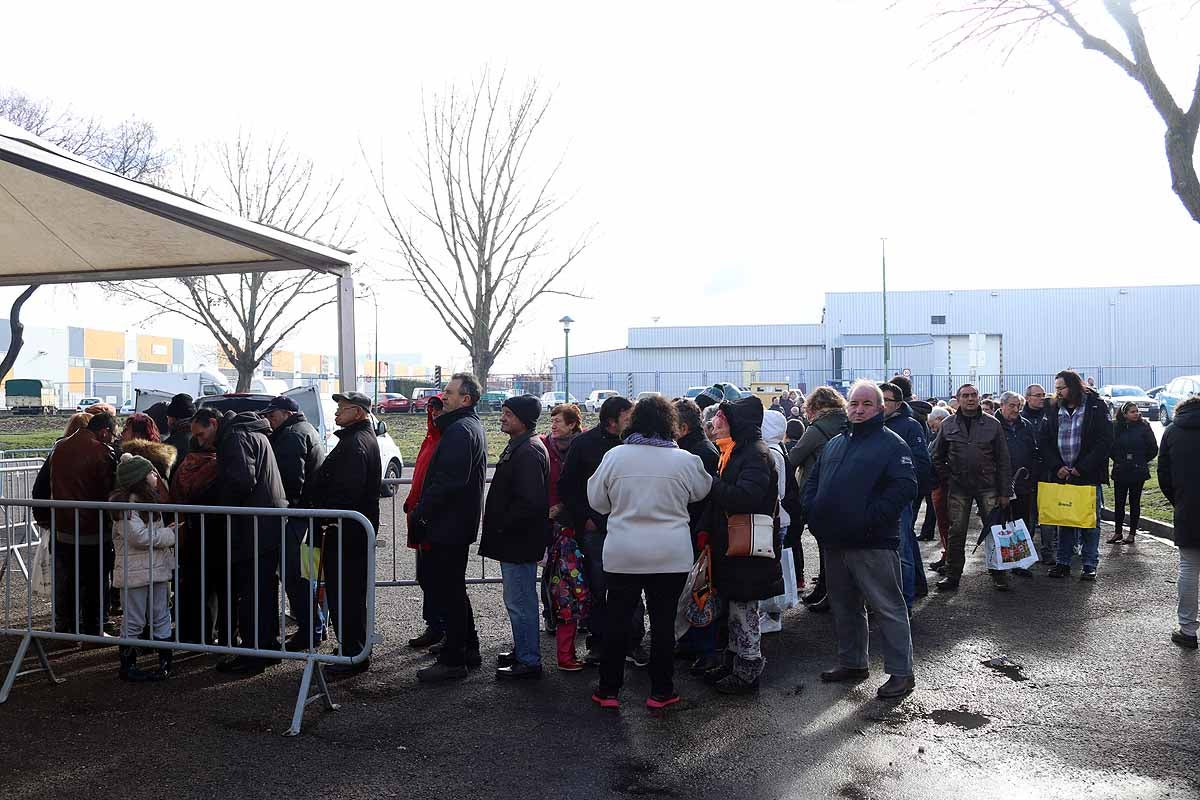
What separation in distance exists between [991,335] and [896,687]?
53.6m

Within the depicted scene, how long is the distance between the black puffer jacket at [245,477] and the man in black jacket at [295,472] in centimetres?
30

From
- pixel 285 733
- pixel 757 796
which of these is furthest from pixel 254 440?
pixel 757 796

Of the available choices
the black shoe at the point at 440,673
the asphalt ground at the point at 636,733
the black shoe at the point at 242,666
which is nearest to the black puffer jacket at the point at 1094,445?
the asphalt ground at the point at 636,733

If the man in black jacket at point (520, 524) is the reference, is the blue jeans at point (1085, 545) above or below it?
below

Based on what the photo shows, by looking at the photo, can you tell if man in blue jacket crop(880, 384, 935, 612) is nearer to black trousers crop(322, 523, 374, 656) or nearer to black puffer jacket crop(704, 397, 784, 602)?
black puffer jacket crop(704, 397, 784, 602)

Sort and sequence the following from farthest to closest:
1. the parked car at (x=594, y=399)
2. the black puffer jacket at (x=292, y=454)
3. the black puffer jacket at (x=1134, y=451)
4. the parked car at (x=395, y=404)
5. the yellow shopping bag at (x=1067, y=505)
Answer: the parked car at (x=395, y=404)
the parked car at (x=594, y=399)
the black puffer jacket at (x=1134, y=451)
the yellow shopping bag at (x=1067, y=505)
the black puffer jacket at (x=292, y=454)

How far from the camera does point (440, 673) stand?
6.08 metres

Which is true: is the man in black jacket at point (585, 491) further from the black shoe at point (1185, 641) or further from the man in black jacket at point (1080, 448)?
the man in black jacket at point (1080, 448)

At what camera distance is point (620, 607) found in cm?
541

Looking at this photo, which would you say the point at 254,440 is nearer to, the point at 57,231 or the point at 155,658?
the point at 155,658

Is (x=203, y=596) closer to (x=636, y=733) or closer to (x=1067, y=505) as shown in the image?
(x=636, y=733)

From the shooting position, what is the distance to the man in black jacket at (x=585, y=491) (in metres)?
6.28

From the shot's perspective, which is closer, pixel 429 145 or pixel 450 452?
pixel 450 452

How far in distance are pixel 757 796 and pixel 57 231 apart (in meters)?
7.49
